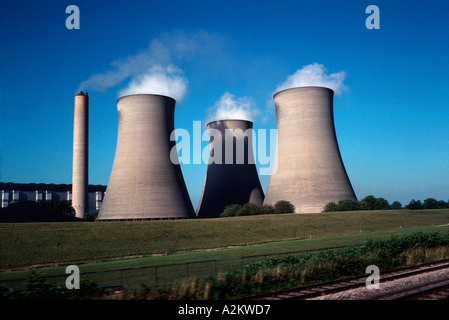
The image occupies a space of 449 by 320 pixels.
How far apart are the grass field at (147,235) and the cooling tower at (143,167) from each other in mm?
5372

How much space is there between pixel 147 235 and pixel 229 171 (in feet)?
64.5

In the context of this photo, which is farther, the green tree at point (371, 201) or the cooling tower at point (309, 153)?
the green tree at point (371, 201)

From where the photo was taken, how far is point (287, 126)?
106 feet

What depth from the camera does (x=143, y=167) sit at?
2903 centimetres

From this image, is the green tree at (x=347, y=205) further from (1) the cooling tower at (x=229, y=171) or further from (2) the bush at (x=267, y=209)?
(1) the cooling tower at (x=229, y=171)

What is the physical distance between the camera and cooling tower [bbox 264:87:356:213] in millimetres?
31031

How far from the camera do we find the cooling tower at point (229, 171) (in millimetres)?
40094

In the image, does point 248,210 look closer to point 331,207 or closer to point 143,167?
point 331,207

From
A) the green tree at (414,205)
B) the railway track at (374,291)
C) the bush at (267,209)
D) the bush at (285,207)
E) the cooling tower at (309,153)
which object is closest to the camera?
the railway track at (374,291)

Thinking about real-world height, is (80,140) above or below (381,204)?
above

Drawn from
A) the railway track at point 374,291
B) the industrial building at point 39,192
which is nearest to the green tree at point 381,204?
the railway track at point 374,291

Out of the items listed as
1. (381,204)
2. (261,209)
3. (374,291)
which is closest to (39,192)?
(261,209)

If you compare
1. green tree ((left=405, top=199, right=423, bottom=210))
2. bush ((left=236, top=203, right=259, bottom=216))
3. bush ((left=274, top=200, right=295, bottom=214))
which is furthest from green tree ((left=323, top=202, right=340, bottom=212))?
green tree ((left=405, top=199, right=423, bottom=210))

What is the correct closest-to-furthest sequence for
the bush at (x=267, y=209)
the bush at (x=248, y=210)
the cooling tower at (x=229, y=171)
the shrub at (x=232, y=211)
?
the bush at (x=267, y=209) < the bush at (x=248, y=210) < the shrub at (x=232, y=211) < the cooling tower at (x=229, y=171)
